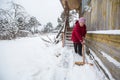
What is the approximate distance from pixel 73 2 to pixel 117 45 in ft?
32.8

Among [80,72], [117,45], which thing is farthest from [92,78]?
[117,45]

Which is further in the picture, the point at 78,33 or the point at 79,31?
the point at 79,31

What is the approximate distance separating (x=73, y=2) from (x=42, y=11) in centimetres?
9659

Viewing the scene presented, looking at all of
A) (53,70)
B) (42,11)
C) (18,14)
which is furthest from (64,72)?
(42,11)

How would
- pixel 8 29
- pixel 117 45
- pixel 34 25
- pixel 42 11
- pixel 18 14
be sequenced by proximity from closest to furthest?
pixel 117 45
pixel 8 29
pixel 18 14
pixel 34 25
pixel 42 11

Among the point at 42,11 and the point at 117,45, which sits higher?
the point at 42,11

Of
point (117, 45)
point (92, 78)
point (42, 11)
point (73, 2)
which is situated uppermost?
point (42, 11)

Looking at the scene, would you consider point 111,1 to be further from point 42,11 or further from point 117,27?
point 42,11

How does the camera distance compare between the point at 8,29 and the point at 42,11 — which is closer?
the point at 8,29

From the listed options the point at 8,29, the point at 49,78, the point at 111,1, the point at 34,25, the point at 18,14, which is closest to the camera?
the point at 111,1

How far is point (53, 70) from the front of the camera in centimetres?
460

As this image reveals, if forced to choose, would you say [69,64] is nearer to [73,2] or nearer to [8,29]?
[73,2]

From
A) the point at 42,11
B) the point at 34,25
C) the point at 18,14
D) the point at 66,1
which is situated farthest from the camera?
the point at 42,11

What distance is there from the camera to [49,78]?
3945 mm
